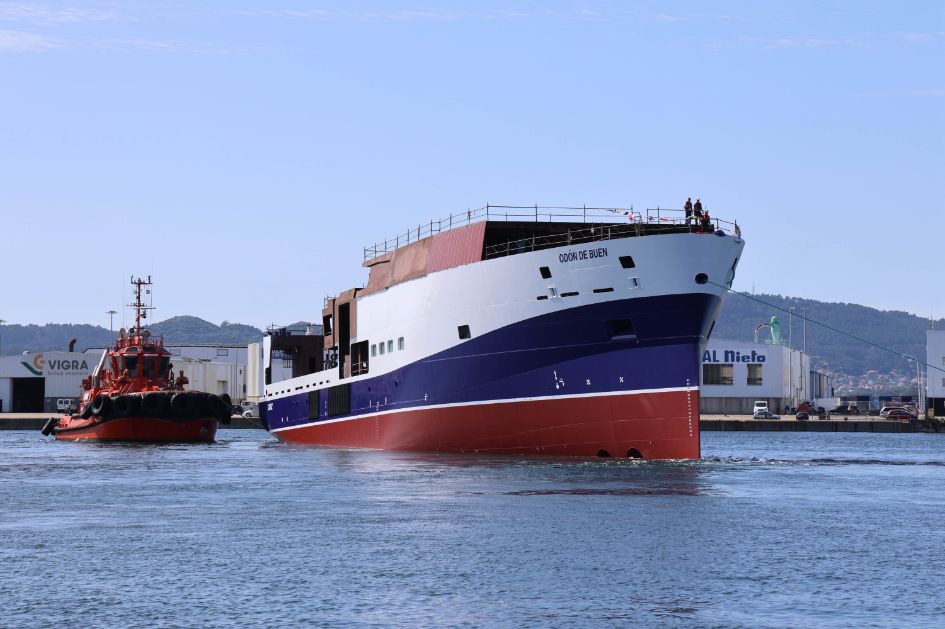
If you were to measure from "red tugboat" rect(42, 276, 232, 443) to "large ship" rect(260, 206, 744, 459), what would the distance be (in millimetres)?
24703

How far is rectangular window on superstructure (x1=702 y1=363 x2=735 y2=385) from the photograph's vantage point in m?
163

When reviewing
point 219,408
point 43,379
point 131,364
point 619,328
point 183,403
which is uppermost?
point 619,328

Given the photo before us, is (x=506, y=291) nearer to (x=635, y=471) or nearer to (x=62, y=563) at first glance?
(x=635, y=471)

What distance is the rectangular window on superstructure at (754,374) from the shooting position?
16500cm

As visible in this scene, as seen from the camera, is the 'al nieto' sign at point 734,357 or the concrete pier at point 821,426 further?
the 'al nieto' sign at point 734,357

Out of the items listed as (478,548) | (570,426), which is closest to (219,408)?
(570,426)

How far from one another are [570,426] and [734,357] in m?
118

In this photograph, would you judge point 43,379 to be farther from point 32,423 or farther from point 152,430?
point 152,430

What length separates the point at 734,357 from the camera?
164m

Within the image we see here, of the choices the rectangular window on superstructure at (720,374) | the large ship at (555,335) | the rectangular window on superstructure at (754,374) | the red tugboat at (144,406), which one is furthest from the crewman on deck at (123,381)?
the rectangular window on superstructure at (754,374)

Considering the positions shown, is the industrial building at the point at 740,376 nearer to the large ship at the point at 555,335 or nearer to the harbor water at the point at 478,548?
the large ship at the point at 555,335

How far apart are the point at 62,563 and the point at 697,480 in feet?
75.7

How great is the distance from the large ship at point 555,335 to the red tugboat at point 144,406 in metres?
24.7

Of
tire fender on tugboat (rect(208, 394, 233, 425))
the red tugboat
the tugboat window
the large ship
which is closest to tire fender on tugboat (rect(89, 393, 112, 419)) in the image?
the red tugboat
